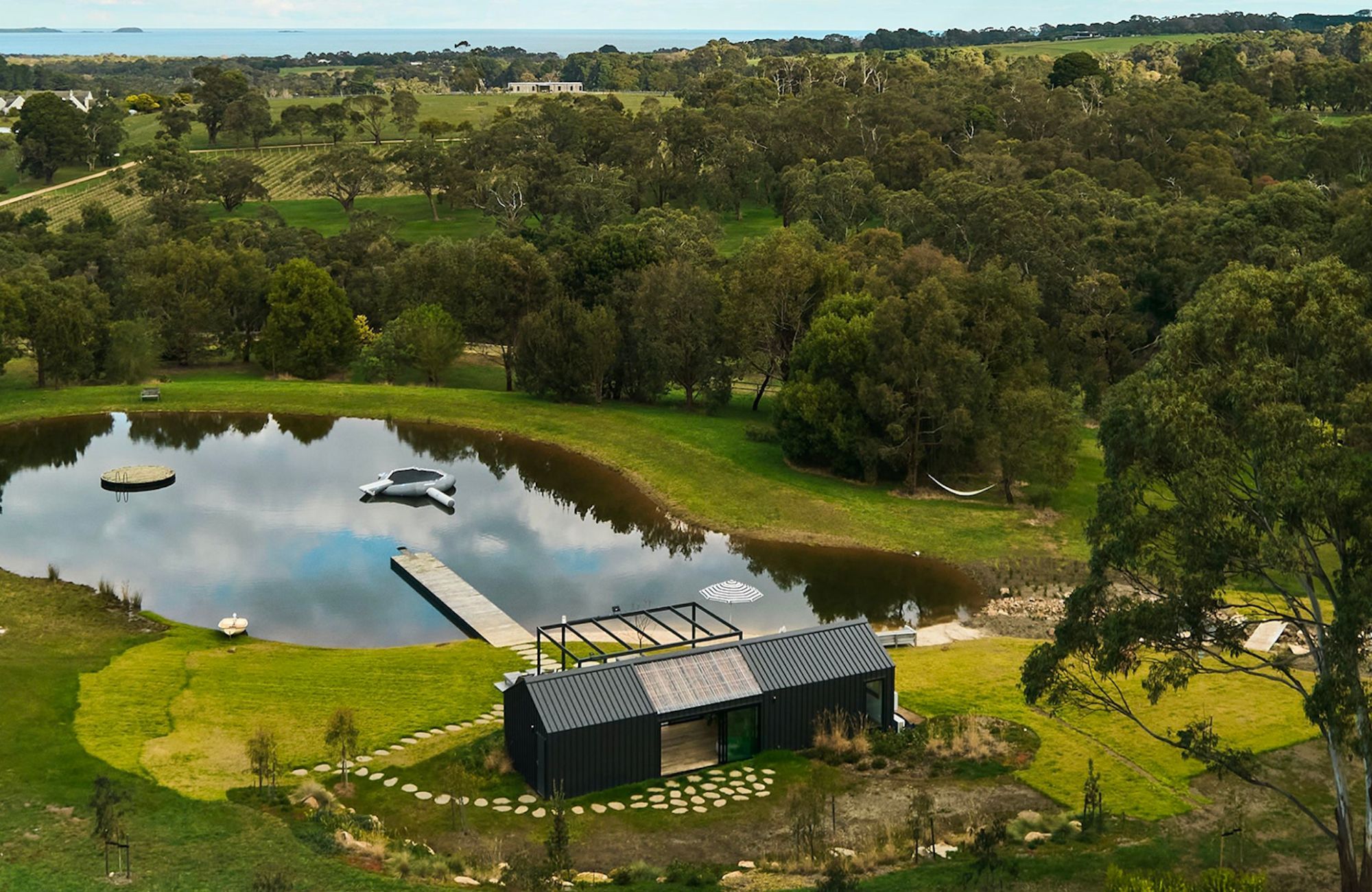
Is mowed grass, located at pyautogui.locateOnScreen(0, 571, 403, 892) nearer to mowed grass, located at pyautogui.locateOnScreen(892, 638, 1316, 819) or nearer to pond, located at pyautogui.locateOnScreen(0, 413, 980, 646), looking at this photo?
pond, located at pyautogui.locateOnScreen(0, 413, 980, 646)

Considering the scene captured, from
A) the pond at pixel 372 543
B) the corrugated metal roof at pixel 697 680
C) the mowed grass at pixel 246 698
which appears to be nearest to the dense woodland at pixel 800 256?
the pond at pixel 372 543

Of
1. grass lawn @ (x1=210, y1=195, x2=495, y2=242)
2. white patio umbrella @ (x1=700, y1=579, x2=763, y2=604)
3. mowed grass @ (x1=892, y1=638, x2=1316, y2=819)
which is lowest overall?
white patio umbrella @ (x1=700, y1=579, x2=763, y2=604)

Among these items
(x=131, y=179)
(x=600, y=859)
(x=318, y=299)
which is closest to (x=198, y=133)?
(x=131, y=179)

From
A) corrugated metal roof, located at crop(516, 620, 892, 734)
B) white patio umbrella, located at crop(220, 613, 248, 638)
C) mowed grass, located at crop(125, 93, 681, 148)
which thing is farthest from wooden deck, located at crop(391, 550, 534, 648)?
mowed grass, located at crop(125, 93, 681, 148)

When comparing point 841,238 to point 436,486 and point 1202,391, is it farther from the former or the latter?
point 1202,391

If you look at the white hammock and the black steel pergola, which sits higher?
the black steel pergola

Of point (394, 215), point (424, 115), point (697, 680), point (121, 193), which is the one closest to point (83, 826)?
point (697, 680)

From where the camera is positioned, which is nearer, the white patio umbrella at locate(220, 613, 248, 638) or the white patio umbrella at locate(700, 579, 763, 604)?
the white patio umbrella at locate(220, 613, 248, 638)

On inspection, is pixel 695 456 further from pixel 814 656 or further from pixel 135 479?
pixel 814 656
